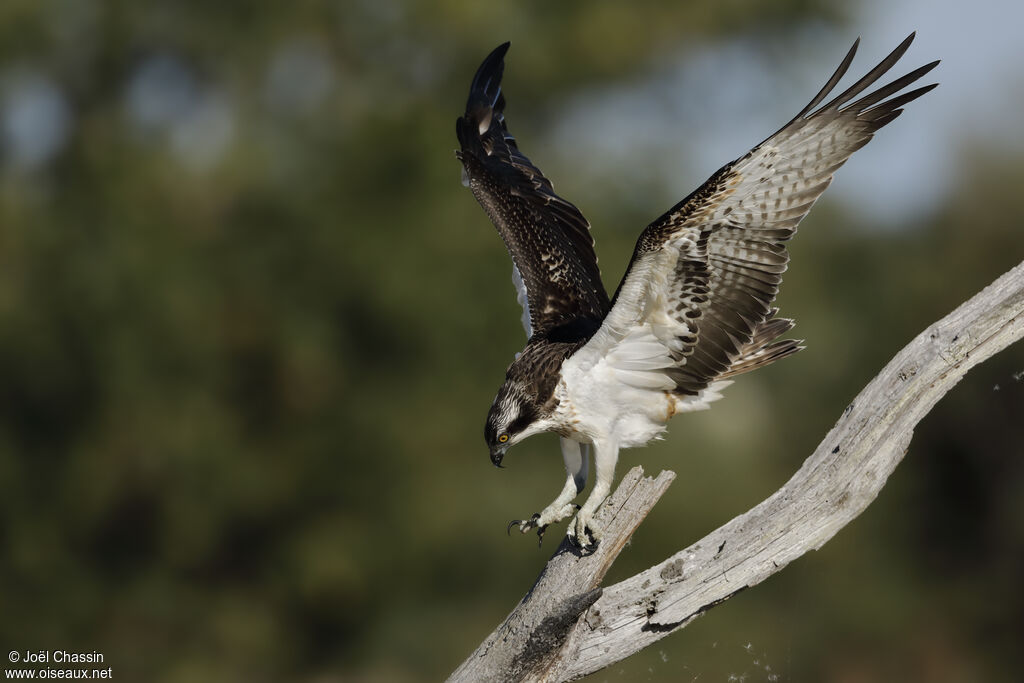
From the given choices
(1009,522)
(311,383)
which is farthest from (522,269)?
(1009,522)

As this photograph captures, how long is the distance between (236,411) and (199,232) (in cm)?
232

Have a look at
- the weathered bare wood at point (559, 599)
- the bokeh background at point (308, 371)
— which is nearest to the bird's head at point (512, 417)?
the weathered bare wood at point (559, 599)

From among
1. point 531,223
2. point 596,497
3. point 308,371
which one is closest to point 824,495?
point 596,497

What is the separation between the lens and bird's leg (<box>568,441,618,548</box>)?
5.08 meters

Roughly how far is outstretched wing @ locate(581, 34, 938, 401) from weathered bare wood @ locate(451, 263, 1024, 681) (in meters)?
0.66

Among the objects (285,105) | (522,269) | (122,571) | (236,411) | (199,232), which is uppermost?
(285,105)

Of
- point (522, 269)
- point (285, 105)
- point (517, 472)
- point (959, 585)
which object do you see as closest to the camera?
point (522, 269)

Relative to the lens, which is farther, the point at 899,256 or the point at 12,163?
the point at 899,256

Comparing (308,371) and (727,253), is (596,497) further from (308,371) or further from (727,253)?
(308,371)

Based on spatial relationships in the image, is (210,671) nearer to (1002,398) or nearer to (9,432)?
(9,432)

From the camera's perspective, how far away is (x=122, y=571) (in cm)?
1494

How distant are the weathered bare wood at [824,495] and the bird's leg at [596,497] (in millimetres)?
186

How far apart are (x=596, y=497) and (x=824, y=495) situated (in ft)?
3.23

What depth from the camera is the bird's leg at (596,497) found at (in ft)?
16.7
